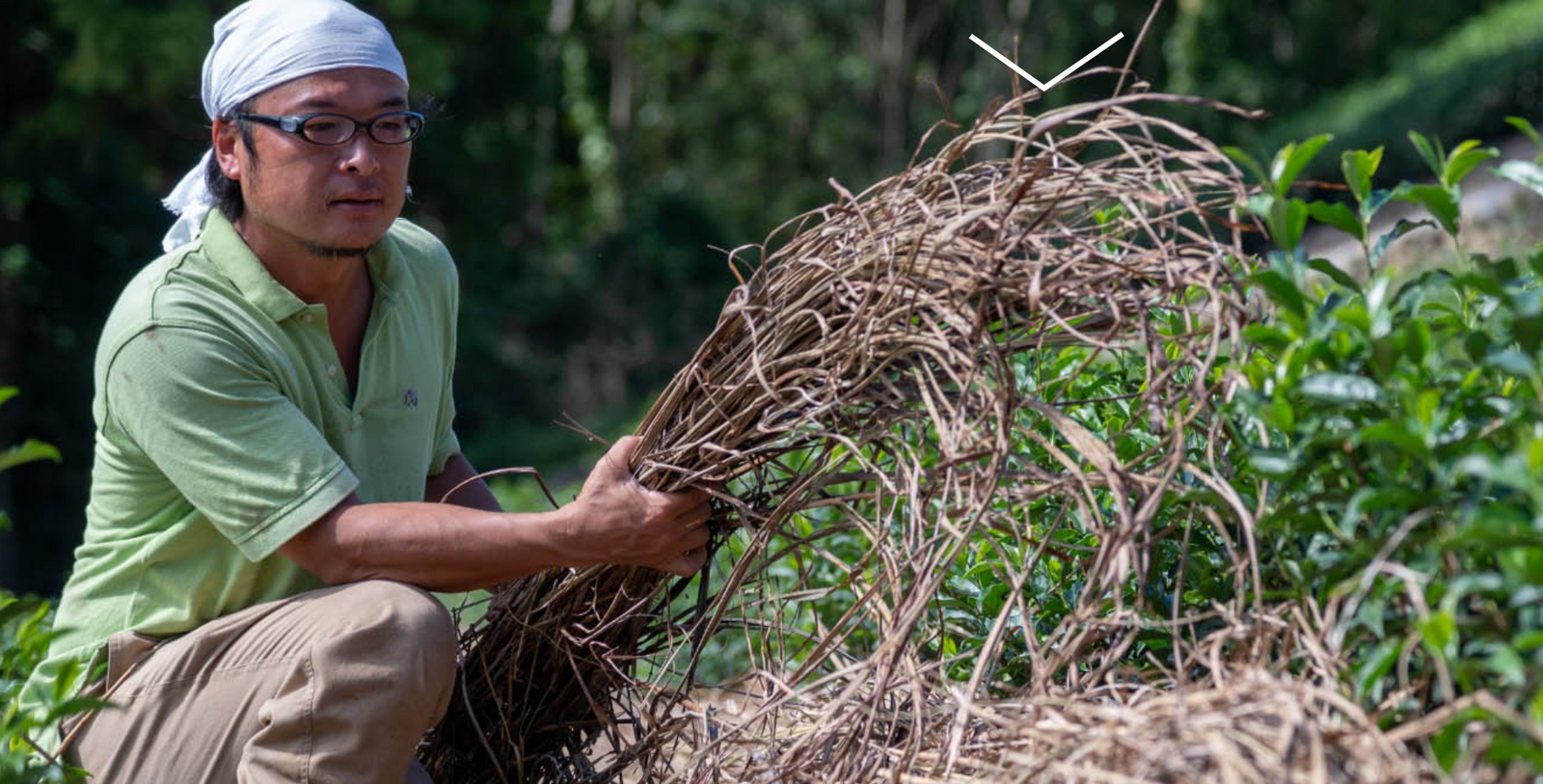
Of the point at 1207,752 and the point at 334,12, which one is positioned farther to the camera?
the point at 334,12

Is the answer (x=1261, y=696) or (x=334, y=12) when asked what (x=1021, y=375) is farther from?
(x=334, y=12)

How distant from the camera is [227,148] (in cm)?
256

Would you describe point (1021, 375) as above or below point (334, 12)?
below

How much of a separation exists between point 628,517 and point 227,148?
0.99m

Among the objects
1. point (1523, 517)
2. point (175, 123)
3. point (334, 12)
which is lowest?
point (175, 123)

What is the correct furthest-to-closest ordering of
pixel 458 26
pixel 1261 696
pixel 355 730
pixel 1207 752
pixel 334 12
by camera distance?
pixel 458 26
pixel 334 12
pixel 355 730
pixel 1261 696
pixel 1207 752

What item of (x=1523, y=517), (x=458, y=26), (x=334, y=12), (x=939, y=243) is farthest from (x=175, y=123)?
(x=1523, y=517)

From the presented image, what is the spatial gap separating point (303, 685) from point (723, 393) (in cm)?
75

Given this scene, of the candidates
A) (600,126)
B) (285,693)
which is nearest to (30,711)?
(285,693)

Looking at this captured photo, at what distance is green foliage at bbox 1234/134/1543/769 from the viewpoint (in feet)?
4.83

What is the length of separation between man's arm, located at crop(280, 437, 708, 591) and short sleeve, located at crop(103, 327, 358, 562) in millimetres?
46

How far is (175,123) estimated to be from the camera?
36.2ft

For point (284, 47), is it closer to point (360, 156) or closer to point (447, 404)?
point (360, 156)

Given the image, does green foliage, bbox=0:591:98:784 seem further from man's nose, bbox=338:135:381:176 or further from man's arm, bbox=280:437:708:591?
man's nose, bbox=338:135:381:176
